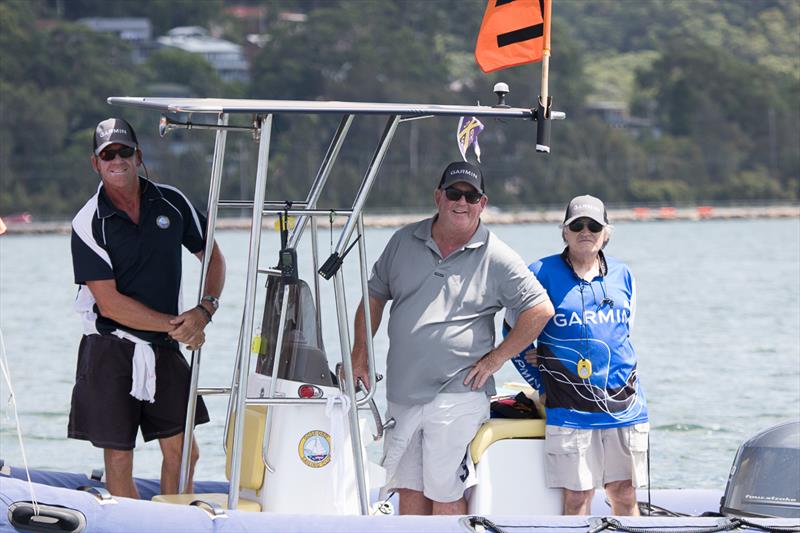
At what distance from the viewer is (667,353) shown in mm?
18641

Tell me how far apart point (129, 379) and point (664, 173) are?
81.1 meters

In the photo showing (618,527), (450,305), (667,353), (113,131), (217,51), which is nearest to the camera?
(618,527)

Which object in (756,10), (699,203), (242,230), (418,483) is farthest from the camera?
(756,10)

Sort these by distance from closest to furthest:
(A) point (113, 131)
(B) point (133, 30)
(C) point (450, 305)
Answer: (C) point (450, 305)
(A) point (113, 131)
(B) point (133, 30)

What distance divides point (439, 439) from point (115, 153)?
4.82 feet

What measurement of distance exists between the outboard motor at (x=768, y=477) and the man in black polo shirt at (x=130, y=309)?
6.38ft

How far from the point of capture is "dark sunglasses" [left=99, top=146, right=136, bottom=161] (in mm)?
4879

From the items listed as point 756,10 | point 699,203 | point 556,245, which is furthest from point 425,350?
point 756,10

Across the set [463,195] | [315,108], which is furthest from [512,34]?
[315,108]

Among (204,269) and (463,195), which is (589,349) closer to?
(463,195)

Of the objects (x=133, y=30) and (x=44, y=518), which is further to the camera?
(x=133, y=30)

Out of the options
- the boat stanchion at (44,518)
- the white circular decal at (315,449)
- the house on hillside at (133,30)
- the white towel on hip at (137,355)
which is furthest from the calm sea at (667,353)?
the house on hillside at (133,30)

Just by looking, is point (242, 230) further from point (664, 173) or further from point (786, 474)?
point (786, 474)

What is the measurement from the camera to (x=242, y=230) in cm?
7181
